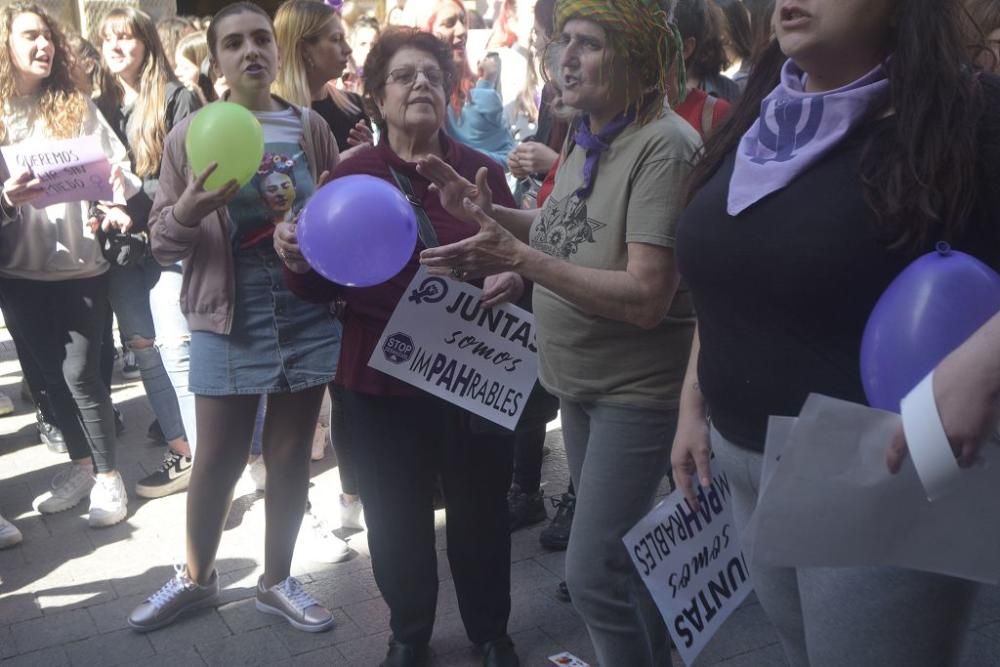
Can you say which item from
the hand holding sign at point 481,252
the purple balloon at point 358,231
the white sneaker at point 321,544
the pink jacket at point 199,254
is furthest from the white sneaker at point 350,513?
the hand holding sign at point 481,252

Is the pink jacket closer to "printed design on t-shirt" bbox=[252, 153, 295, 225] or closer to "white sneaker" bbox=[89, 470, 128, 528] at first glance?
"printed design on t-shirt" bbox=[252, 153, 295, 225]

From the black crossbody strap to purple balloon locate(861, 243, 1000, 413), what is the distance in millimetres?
1588

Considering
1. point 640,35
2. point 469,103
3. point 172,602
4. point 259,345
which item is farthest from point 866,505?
point 469,103

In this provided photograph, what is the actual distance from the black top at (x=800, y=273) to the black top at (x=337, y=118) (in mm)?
2844

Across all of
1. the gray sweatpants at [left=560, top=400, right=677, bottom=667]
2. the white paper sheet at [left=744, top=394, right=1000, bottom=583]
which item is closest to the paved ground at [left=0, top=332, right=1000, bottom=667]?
the gray sweatpants at [left=560, top=400, right=677, bottom=667]

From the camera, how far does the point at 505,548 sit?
3336mm

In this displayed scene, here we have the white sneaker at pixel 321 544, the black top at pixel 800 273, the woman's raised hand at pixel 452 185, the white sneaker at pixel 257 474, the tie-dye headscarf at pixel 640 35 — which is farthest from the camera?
the white sneaker at pixel 257 474

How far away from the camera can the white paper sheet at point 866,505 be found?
4.84 feet

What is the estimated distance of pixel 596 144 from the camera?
2.56m

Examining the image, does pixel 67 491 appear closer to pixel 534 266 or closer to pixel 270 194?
pixel 270 194

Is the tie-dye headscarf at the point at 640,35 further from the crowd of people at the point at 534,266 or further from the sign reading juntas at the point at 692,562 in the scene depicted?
the sign reading juntas at the point at 692,562

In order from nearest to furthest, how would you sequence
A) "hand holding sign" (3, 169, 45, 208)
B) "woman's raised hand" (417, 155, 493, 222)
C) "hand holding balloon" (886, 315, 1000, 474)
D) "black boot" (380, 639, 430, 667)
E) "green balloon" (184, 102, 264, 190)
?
"hand holding balloon" (886, 315, 1000, 474) → "woman's raised hand" (417, 155, 493, 222) → "green balloon" (184, 102, 264, 190) → "black boot" (380, 639, 430, 667) → "hand holding sign" (3, 169, 45, 208)

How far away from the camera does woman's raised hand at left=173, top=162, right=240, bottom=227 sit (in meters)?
3.11

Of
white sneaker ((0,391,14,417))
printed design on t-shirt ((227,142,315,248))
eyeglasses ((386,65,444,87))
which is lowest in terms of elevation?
white sneaker ((0,391,14,417))
